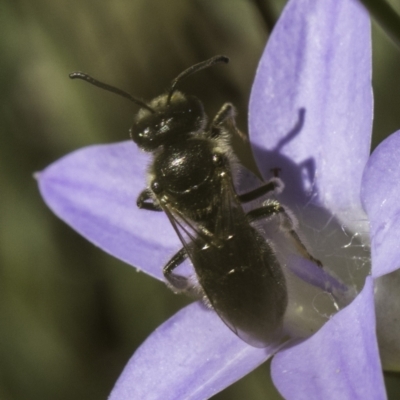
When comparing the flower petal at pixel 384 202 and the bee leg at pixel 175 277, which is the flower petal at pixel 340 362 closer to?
the flower petal at pixel 384 202

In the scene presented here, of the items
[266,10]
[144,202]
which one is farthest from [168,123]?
[266,10]

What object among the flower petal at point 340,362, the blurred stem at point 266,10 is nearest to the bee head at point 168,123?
the flower petal at point 340,362

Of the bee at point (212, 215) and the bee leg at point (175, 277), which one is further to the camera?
the bee leg at point (175, 277)

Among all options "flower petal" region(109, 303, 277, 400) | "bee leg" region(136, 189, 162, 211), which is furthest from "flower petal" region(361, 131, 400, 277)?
"bee leg" region(136, 189, 162, 211)

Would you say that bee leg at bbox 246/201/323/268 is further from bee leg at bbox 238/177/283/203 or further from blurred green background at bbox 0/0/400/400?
blurred green background at bbox 0/0/400/400

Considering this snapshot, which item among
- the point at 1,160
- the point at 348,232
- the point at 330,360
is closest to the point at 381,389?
the point at 330,360

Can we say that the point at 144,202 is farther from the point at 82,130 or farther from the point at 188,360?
the point at 82,130
